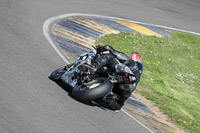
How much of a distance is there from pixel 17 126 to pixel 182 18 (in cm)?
1370

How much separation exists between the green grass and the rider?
207cm

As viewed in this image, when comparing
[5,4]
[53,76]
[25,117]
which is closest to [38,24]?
[5,4]

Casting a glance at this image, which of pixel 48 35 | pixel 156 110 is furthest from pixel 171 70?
pixel 48 35

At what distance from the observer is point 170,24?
53.3ft

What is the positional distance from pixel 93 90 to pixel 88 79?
393 millimetres

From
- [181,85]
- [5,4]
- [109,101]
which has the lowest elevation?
[181,85]

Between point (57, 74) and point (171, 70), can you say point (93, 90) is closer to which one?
point (57, 74)

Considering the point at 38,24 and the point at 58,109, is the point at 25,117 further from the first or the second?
the point at 38,24

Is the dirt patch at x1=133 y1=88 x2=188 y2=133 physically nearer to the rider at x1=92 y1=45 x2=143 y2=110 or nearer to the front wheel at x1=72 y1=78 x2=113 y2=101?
the rider at x1=92 y1=45 x2=143 y2=110

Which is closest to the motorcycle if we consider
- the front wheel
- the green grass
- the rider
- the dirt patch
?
the front wheel

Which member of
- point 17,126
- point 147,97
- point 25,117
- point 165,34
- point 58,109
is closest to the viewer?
point 17,126

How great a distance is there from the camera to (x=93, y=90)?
21.8 ft

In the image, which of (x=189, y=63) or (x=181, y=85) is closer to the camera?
(x=181, y=85)

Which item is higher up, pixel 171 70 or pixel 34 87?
pixel 34 87
